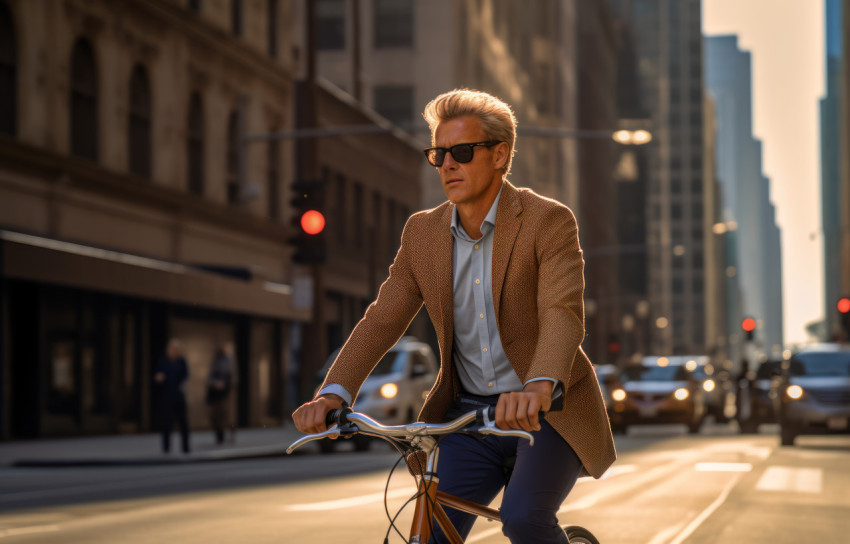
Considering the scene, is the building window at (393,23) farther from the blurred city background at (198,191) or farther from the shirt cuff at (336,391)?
the shirt cuff at (336,391)

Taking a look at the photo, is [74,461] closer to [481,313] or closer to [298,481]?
[298,481]

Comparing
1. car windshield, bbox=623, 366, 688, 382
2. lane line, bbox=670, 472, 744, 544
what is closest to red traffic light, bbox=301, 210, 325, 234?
lane line, bbox=670, 472, 744, 544

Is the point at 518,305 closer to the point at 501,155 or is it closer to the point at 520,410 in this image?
the point at 501,155

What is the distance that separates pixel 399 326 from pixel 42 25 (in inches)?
854

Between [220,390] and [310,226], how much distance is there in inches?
231

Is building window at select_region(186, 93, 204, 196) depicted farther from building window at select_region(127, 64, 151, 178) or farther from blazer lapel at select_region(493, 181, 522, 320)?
blazer lapel at select_region(493, 181, 522, 320)

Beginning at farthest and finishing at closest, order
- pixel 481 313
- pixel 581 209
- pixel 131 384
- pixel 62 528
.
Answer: pixel 581 209 → pixel 131 384 → pixel 62 528 → pixel 481 313

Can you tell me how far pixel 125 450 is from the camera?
22.3 m

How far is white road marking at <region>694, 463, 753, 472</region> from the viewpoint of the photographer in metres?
17.3

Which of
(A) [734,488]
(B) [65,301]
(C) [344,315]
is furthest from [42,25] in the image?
(C) [344,315]

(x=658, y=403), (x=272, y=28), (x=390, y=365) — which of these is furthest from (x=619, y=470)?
(x=272, y=28)

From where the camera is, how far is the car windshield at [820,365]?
941 inches

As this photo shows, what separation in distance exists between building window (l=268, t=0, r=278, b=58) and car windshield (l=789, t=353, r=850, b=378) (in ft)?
58.2

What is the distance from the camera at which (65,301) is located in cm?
2619
